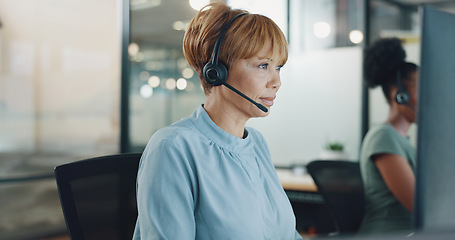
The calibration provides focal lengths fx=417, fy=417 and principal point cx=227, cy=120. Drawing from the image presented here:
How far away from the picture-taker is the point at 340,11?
145 inches

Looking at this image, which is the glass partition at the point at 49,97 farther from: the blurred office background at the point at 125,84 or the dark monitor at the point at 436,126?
the dark monitor at the point at 436,126

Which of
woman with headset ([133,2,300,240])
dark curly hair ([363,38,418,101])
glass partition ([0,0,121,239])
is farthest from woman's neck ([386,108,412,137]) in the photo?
glass partition ([0,0,121,239])

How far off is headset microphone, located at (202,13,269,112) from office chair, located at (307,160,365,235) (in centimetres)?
79

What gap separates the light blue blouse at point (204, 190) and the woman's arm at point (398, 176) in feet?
1.98

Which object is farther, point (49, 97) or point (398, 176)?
point (49, 97)

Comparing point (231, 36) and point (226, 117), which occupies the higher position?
point (231, 36)

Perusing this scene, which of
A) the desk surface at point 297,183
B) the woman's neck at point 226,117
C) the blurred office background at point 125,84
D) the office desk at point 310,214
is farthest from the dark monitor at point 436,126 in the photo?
the office desk at point 310,214

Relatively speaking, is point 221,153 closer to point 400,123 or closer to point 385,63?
point 400,123

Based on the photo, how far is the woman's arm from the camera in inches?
54.4

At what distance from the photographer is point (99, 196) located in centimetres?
105

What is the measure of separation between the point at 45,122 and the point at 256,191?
7.34 feet

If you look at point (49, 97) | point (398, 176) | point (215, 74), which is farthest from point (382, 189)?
point (49, 97)

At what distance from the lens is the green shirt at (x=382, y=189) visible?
1449 mm

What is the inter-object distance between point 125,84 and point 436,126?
8.67 feet
